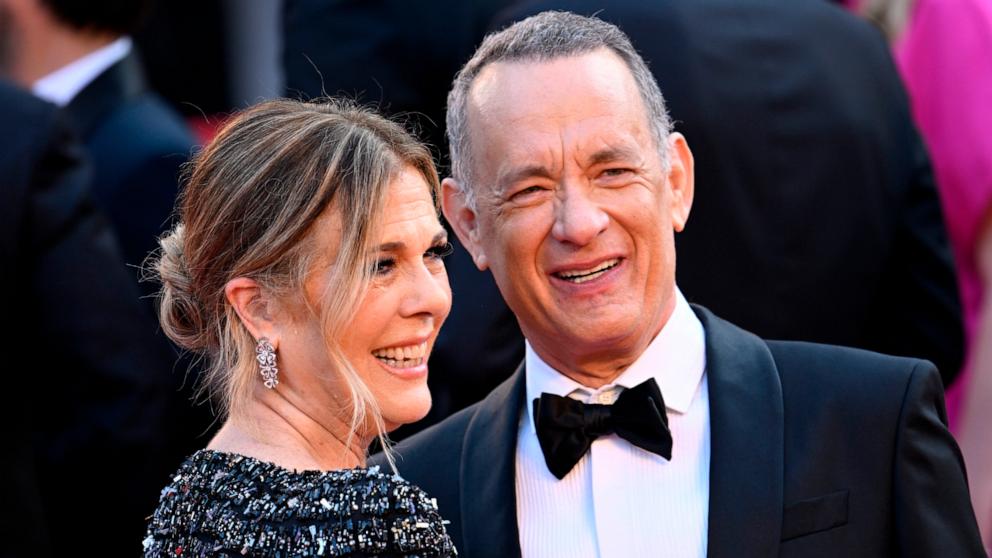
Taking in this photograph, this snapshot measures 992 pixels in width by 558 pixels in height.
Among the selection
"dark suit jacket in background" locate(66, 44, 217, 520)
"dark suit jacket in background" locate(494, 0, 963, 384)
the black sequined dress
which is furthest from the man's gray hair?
"dark suit jacket in background" locate(66, 44, 217, 520)

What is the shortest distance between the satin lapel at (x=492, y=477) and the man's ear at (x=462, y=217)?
0.26 metres

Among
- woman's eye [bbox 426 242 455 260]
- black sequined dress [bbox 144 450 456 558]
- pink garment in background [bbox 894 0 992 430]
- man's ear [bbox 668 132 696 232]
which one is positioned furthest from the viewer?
pink garment in background [bbox 894 0 992 430]

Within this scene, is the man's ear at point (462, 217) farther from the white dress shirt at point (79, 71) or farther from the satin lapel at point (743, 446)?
the white dress shirt at point (79, 71)

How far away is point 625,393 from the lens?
9.86 feet

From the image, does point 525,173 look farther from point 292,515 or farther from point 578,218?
point 292,515

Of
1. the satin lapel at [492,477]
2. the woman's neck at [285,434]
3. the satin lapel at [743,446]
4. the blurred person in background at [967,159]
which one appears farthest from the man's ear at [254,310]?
the blurred person in background at [967,159]

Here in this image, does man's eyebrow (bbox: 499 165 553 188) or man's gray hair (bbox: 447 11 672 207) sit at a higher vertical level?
man's gray hair (bbox: 447 11 672 207)

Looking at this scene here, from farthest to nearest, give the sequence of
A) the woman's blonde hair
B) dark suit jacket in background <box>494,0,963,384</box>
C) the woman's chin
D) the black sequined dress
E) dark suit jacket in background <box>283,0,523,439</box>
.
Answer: dark suit jacket in background <box>283,0,523,439</box> → dark suit jacket in background <box>494,0,963,384</box> → the woman's chin → the woman's blonde hair → the black sequined dress

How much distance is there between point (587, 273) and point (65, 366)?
6.51 feet

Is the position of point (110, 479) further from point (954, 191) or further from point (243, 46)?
point (243, 46)

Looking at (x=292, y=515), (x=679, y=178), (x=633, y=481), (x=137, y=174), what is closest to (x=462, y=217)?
(x=679, y=178)

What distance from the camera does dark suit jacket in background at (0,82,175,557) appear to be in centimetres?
428

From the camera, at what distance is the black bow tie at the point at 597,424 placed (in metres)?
2.94

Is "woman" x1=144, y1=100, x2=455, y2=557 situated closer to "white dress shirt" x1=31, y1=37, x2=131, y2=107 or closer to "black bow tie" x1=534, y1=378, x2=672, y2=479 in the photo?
"black bow tie" x1=534, y1=378, x2=672, y2=479
